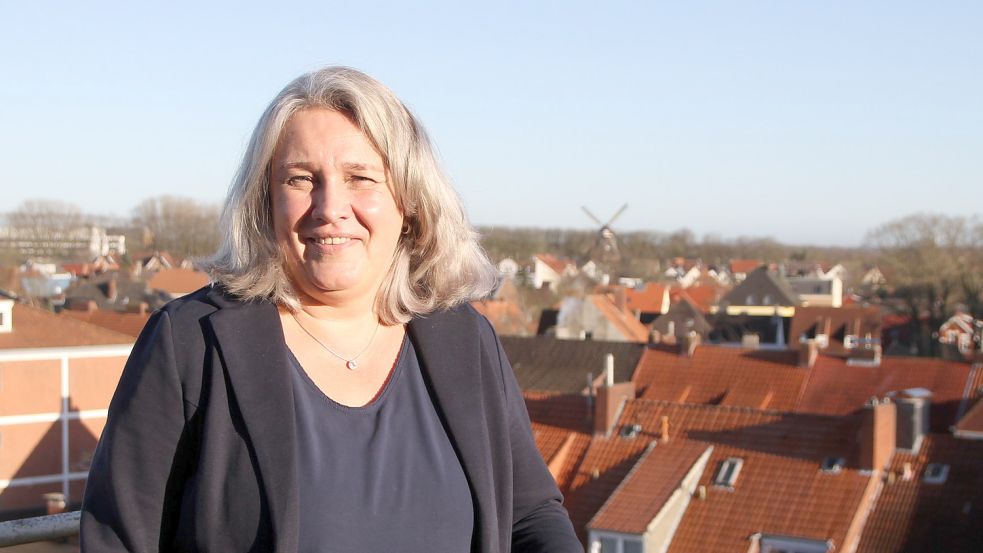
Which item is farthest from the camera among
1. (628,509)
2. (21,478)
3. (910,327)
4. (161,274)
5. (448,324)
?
(910,327)

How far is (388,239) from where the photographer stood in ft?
7.20

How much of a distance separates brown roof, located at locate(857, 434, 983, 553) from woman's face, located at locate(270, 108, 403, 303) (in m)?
15.1

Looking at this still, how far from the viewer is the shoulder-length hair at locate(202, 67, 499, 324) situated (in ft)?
6.78

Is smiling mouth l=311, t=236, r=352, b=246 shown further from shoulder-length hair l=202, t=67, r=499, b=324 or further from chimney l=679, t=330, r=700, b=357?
chimney l=679, t=330, r=700, b=357

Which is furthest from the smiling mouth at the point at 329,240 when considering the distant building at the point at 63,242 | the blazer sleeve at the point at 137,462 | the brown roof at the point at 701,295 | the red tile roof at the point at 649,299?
the brown roof at the point at 701,295

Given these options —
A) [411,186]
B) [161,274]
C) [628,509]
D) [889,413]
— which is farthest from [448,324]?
[161,274]

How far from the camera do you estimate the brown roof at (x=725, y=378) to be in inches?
1112

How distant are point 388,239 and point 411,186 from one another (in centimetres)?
10

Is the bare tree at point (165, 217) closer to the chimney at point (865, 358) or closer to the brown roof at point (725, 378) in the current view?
the brown roof at point (725, 378)

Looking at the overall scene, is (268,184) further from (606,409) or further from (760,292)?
(760,292)

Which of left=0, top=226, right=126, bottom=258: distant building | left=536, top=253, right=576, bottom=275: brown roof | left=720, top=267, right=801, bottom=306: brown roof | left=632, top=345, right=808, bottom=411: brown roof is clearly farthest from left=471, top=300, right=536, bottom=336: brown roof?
left=536, top=253, right=576, bottom=275: brown roof

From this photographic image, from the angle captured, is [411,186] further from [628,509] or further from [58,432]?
[628,509]

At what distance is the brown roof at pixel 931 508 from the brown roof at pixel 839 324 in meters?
32.2

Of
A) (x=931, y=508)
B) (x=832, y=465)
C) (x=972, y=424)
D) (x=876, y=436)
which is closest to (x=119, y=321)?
(x=832, y=465)
